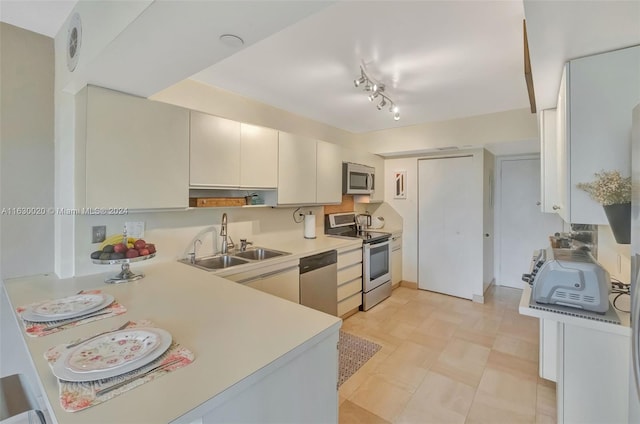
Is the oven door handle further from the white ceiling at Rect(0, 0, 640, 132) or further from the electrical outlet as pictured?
the electrical outlet

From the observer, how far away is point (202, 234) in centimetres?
254

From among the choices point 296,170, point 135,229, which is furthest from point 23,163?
point 296,170

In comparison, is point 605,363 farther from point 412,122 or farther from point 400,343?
point 412,122

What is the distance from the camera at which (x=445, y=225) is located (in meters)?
4.19

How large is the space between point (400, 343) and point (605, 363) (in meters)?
1.65

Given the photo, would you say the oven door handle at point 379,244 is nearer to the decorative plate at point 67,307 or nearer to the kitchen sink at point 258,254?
the kitchen sink at point 258,254

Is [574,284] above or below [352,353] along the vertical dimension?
above

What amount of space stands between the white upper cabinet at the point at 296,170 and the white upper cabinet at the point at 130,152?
956 millimetres

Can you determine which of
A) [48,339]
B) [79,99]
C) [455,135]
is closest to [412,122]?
[455,135]

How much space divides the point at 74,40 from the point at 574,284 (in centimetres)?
298

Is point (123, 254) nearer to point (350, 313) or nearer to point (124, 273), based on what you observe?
point (124, 273)

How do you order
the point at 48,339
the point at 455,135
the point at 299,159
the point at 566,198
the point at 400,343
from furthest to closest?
the point at 455,135
the point at 299,159
the point at 400,343
the point at 566,198
the point at 48,339

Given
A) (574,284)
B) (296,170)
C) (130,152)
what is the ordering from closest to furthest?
(574,284), (130,152), (296,170)

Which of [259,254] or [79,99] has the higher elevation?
[79,99]
